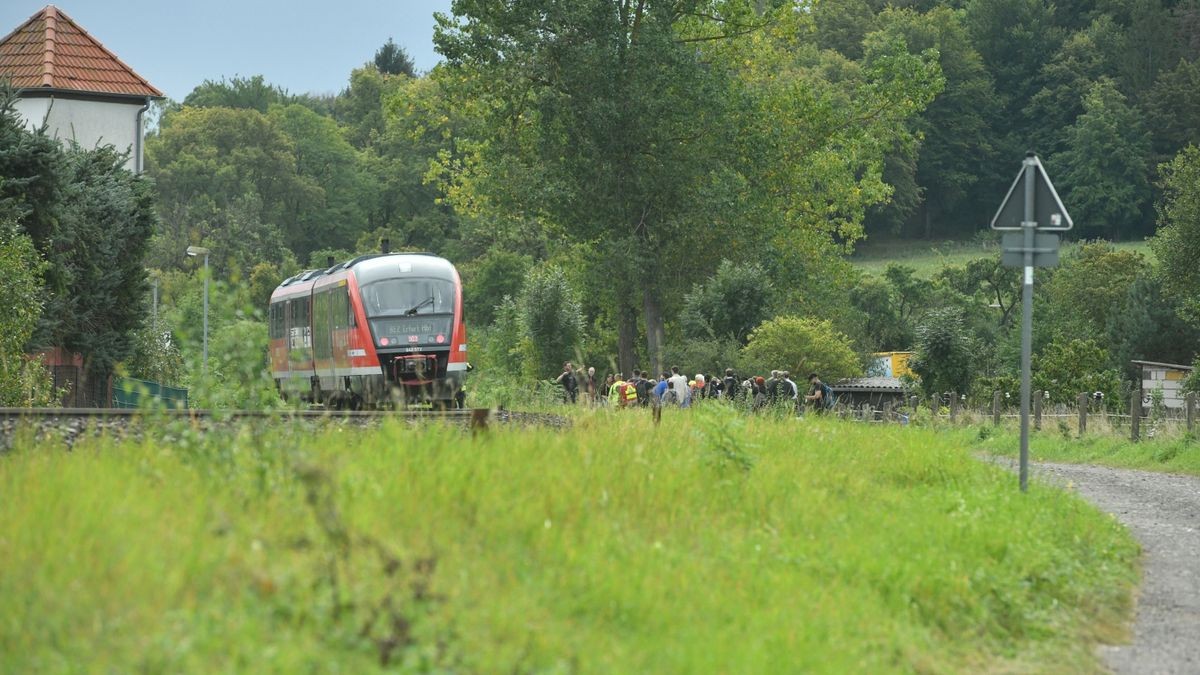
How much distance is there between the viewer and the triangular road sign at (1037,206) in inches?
596

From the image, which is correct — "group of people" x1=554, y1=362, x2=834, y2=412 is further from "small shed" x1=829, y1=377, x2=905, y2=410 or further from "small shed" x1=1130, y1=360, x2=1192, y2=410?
"small shed" x1=1130, y1=360, x2=1192, y2=410

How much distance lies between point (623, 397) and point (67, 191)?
Answer: 13.6 meters

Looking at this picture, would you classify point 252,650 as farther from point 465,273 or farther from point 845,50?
point 845,50

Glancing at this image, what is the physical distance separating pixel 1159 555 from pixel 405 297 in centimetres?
1968

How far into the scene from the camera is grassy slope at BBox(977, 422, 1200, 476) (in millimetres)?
25703

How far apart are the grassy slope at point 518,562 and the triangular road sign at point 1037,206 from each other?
2.73 m

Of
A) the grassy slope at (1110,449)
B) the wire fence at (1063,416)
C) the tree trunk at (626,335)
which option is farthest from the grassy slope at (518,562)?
the tree trunk at (626,335)

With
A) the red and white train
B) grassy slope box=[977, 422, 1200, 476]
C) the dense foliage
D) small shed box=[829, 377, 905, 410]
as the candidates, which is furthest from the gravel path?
small shed box=[829, 377, 905, 410]

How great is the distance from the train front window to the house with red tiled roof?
23124mm

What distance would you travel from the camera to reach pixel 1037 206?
15266 millimetres

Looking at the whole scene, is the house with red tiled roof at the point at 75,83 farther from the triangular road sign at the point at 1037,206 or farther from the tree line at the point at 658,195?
the triangular road sign at the point at 1037,206

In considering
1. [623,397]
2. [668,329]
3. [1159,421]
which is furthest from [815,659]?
[668,329]

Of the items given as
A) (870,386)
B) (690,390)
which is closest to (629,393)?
(690,390)

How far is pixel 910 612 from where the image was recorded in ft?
31.8
